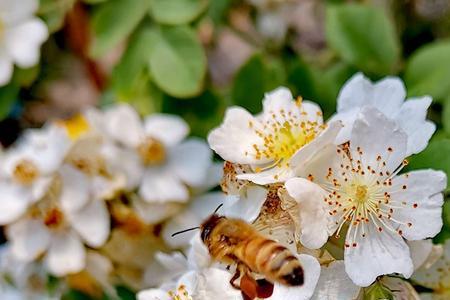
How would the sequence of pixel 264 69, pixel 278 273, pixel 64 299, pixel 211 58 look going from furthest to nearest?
Answer: pixel 211 58, pixel 64 299, pixel 264 69, pixel 278 273

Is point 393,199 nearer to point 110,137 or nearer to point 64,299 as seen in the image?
point 110,137

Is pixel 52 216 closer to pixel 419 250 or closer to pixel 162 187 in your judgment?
pixel 162 187

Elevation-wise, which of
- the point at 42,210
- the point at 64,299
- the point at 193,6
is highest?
the point at 193,6

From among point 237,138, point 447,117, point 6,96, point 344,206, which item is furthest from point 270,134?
point 6,96

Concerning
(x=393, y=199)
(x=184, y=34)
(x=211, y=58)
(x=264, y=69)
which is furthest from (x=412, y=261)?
(x=211, y=58)

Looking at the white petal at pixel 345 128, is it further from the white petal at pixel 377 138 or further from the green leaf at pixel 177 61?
the green leaf at pixel 177 61

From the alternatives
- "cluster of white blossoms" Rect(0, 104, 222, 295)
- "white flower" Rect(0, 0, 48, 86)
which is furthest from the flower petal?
"cluster of white blossoms" Rect(0, 104, 222, 295)

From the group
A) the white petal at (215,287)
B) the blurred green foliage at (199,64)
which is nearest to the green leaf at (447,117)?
the blurred green foliage at (199,64)

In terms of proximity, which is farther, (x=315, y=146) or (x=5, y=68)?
(x=5, y=68)
